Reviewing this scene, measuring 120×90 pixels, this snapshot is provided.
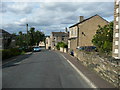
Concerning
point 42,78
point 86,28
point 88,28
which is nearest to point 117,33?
point 42,78

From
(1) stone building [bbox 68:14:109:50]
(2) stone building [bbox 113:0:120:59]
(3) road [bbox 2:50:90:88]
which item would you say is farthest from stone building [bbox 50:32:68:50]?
(2) stone building [bbox 113:0:120:59]

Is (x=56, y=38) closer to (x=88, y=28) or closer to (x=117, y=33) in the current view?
(x=88, y=28)

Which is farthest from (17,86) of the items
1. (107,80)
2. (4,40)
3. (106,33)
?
(4,40)

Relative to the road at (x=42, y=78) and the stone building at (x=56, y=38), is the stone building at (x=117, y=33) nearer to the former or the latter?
the road at (x=42, y=78)

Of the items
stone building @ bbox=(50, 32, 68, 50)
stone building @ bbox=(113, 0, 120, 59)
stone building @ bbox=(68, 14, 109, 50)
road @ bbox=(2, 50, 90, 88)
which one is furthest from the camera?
stone building @ bbox=(50, 32, 68, 50)

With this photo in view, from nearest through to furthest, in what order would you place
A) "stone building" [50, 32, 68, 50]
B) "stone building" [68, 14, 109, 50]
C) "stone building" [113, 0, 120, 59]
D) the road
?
the road, "stone building" [113, 0, 120, 59], "stone building" [68, 14, 109, 50], "stone building" [50, 32, 68, 50]

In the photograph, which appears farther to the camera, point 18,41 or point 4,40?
point 18,41

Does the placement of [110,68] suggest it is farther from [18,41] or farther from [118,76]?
[18,41]

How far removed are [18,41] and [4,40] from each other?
1870 cm

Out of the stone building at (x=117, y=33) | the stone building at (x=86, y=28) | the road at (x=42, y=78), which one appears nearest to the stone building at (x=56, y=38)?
the stone building at (x=86, y=28)

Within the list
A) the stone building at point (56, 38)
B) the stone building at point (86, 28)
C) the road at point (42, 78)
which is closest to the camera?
the road at point (42, 78)

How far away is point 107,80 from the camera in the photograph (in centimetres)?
827

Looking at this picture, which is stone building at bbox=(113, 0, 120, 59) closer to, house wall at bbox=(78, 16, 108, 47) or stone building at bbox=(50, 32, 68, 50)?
house wall at bbox=(78, 16, 108, 47)

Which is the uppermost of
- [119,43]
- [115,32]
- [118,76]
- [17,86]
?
[115,32]
